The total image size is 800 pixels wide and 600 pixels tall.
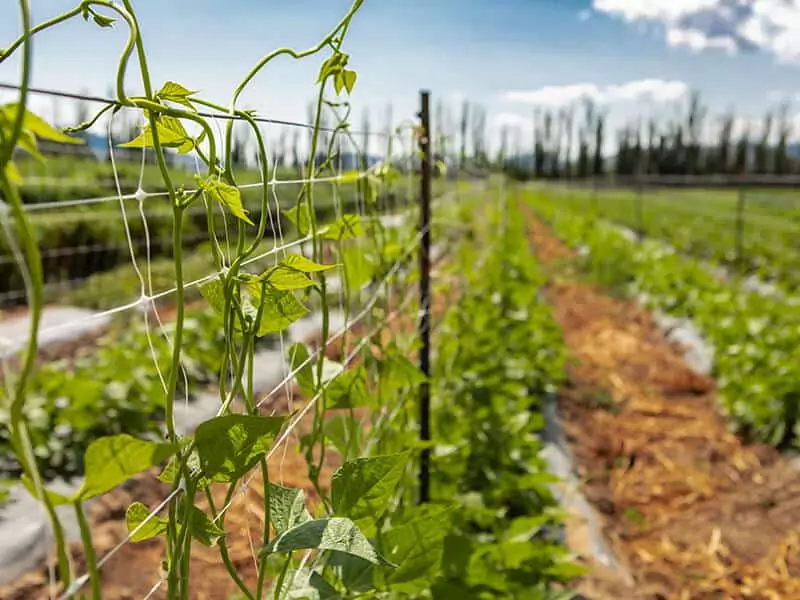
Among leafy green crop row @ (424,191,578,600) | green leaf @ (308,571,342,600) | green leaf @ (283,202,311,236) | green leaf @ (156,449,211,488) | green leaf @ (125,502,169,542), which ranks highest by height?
green leaf @ (283,202,311,236)

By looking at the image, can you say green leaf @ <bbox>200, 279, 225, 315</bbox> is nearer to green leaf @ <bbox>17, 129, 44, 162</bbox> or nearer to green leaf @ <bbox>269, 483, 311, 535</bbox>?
green leaf @ <bbox>269, 483, 311, 535</bbox>

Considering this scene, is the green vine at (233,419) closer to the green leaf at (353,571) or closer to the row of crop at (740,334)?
the green leaf at (353,571)

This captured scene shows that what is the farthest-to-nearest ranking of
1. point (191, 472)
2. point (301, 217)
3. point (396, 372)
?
point (396, 372), point (301, 217), point (191, 472)

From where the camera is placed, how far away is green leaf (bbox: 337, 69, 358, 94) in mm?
1103

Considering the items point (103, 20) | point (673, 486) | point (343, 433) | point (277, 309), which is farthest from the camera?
point (673, 486)

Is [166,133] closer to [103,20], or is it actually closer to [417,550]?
[103,20]

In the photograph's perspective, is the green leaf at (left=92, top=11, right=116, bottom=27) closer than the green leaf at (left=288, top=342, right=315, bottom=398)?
Yes

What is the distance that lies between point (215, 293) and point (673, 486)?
3.24m

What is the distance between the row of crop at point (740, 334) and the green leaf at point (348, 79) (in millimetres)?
3536

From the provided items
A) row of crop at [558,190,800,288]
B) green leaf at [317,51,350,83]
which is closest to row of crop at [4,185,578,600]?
green leaf at [317,51,350,83]

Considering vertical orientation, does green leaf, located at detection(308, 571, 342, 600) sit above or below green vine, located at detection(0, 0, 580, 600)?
below

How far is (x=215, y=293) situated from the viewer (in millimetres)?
917

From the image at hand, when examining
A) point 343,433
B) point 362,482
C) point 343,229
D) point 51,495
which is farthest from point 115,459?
point 343,433

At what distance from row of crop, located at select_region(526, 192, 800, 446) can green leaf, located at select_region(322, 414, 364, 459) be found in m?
3.08
